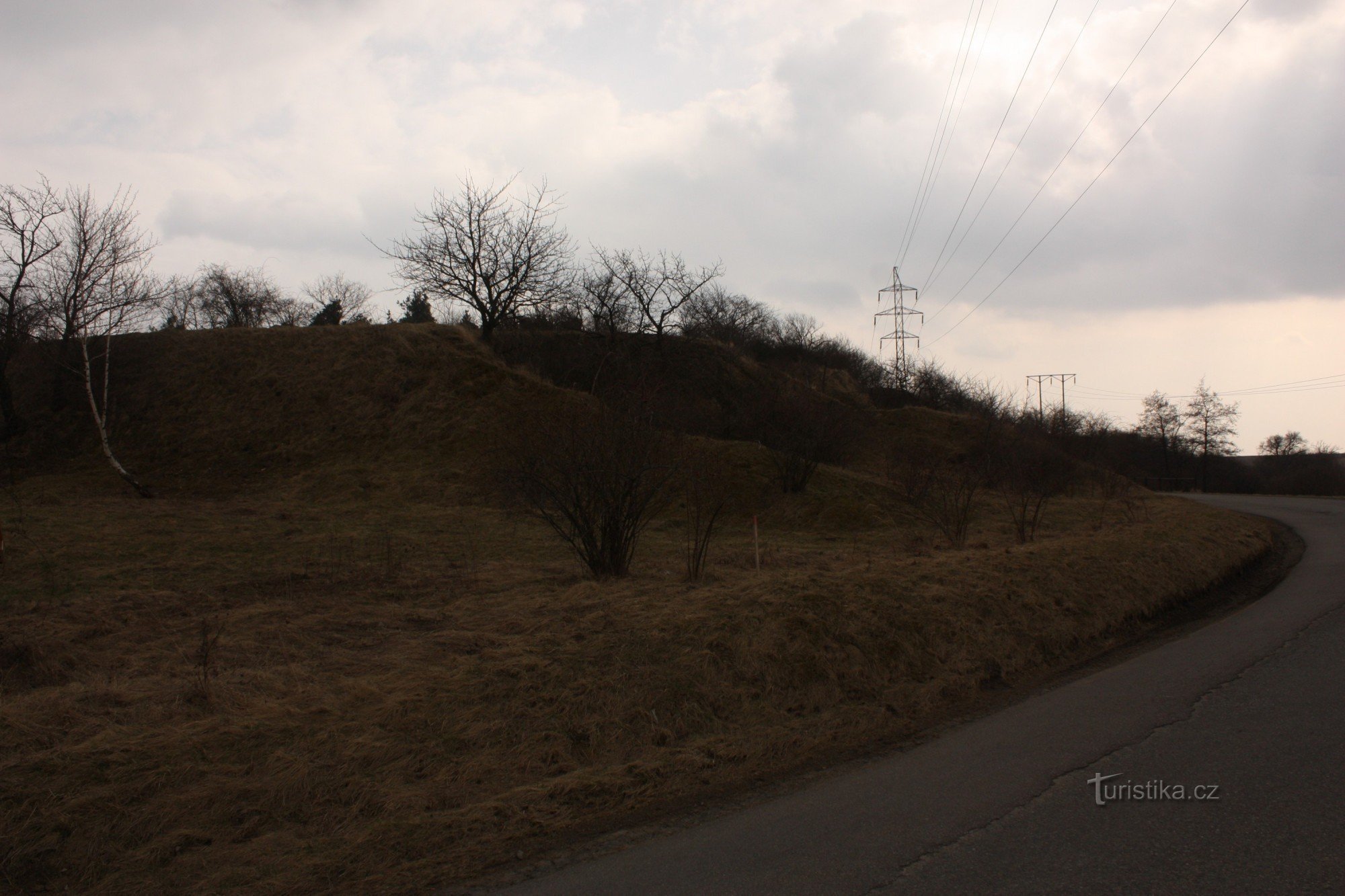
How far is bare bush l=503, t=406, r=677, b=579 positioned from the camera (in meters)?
11.5

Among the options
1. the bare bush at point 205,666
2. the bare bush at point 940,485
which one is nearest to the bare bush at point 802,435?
the bare bush at point 940,485

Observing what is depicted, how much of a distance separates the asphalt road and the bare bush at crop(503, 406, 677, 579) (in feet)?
20.8

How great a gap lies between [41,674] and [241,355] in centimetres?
2818

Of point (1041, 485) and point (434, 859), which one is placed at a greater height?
point (1041, 485)

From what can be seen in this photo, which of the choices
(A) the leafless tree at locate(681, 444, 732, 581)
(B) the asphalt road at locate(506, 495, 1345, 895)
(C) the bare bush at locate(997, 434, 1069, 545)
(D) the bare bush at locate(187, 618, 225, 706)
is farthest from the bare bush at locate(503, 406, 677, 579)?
(C) the bare bush at locate(997, 434, 1069, 545)

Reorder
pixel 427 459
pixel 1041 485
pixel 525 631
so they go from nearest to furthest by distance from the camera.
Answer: pixel 525 631 < pixel 1041 485 < pixel 427 459

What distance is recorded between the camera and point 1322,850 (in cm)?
363

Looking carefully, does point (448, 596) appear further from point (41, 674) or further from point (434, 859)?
point (434, 859)

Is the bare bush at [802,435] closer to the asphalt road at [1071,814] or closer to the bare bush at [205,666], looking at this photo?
the asphalt road at [1071,814]

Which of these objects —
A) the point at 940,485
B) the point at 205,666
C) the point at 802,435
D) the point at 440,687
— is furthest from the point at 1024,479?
the point at 205,666

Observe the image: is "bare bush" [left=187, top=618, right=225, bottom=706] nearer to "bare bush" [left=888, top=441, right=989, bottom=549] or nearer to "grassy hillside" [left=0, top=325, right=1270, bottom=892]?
"grassy hillside" [left=0, top=325, right=1270, bottom=892]

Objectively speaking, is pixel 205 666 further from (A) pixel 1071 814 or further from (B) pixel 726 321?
(B) pixel 726 321

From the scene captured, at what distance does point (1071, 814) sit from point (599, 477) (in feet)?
26.4

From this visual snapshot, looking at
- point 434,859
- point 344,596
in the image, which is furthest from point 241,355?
point 434,859
